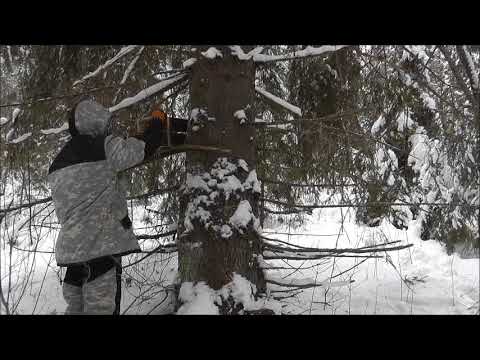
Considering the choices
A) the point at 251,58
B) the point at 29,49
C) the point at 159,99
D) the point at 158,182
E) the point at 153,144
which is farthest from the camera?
the point at 158,182

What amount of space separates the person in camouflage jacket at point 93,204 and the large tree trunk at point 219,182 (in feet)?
1.17

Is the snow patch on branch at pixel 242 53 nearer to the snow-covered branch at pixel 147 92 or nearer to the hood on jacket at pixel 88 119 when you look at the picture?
the snow-covered branch at pixel 147 92

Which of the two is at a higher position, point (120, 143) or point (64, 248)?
point (120, 143)

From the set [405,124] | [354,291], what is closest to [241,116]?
[405,124]

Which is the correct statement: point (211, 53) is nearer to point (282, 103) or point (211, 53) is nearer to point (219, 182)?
point (282, 103)

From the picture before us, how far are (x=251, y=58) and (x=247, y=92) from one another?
25cm

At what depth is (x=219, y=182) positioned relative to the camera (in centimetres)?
255

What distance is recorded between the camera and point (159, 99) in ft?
11.1

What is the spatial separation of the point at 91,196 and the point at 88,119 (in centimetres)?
55

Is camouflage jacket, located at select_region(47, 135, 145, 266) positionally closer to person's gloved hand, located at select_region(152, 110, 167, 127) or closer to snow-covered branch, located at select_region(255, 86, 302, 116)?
person's gloved hand, located at select_region(152, 110, 167, 127)

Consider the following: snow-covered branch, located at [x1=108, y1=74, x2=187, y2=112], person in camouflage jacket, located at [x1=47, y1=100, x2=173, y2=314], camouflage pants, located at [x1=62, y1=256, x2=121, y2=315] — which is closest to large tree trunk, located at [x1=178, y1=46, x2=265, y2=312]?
snow-covered branch, located at [x1=108, y1=74, x2=187, y2=112]
